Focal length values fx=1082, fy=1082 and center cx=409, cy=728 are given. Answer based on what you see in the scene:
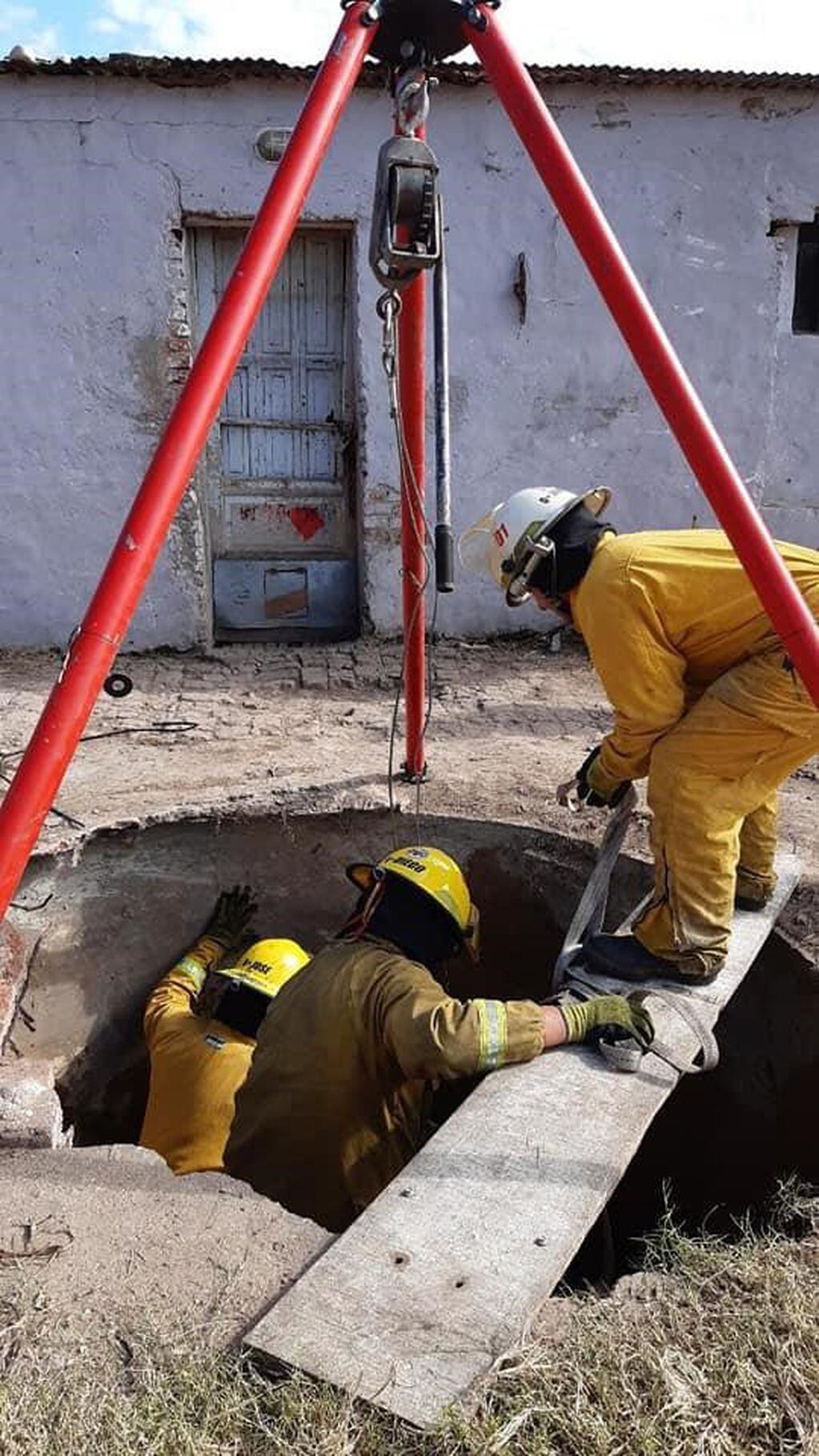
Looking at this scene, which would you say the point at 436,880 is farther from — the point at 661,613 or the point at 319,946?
the point at 319,946

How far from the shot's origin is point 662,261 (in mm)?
7449

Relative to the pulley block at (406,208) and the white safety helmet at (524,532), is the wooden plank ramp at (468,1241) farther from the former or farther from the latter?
the pulley block at (406,208)

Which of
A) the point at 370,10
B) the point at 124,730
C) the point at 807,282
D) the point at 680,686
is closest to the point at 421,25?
the point at 370,10

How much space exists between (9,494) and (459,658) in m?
3.27

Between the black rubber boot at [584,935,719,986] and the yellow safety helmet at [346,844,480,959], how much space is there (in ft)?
1.37

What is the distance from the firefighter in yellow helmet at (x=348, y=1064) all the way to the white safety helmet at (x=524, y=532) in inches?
45.6

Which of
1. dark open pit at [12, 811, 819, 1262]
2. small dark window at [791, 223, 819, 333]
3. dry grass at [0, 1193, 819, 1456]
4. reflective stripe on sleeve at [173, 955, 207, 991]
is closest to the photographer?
dry grass at [0, 1193, 819, 1456]

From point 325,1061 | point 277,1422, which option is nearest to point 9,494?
point 325,1061

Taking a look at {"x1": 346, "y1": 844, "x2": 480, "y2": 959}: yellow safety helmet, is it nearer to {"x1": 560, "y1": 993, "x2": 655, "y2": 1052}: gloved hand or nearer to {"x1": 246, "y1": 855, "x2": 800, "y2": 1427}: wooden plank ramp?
{"x1": 560, "y1": 993, "x2": 655, "y2": 1052}: gloved hand

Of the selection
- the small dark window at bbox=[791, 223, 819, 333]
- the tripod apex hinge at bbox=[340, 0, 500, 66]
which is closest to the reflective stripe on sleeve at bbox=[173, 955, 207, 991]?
the tripod apex hinge at bbox=[340, 0, 500, 66]

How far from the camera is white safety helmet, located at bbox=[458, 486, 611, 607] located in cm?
323

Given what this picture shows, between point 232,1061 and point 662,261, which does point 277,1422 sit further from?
point 662,261

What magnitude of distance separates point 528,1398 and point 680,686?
1.97 meters

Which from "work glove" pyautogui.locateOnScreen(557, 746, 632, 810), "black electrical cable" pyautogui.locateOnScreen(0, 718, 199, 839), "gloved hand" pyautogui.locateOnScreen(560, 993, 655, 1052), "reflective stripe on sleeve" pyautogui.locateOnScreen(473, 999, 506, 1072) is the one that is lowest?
"black electrical cable" pyautogui.locateOnScreen(0, 718, 199, 839)
